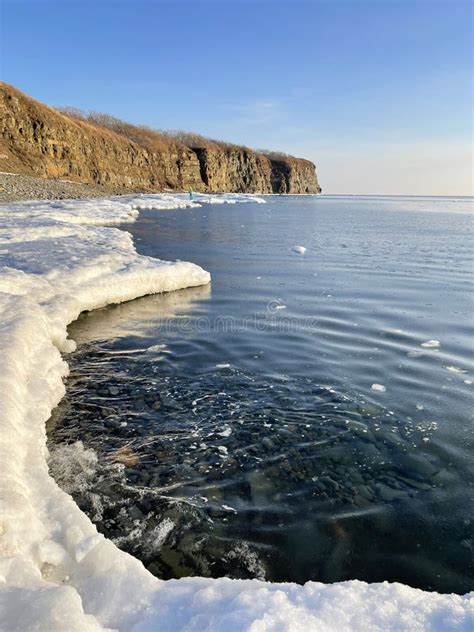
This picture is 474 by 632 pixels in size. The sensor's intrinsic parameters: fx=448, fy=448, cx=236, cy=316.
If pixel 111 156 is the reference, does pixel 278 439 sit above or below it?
below

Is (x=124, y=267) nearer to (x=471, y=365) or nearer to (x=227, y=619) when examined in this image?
(x=471, y=365)

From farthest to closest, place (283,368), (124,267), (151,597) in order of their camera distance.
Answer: (124,267)
(283,368)
(151,597)

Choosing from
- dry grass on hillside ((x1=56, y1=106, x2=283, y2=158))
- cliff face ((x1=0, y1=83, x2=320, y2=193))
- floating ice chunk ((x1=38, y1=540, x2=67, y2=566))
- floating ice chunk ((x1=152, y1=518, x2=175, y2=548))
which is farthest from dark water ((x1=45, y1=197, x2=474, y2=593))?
dry grass on hillside ((x1=56, y1=106, x2=283, y2=158))

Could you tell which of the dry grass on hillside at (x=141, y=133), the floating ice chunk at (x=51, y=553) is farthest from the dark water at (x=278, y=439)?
the dry grass on hillside at (x=141, y=133)

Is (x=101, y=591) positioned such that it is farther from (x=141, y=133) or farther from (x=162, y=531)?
(x=141, y=133)

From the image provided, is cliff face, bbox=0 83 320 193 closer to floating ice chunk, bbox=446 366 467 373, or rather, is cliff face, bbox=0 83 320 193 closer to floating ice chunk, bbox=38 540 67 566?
floating ice chunk, bbox=446 366 467 373

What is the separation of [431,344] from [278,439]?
12.7 ft

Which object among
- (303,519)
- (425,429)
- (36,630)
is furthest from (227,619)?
(425,429)

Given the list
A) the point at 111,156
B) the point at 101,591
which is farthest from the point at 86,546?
the point at 111,156

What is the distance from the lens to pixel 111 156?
3137 inches

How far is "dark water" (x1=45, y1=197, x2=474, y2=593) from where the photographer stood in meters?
3.19

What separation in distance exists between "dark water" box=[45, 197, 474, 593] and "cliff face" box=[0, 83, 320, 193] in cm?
5797

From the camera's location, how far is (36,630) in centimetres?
184

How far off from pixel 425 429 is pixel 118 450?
3.16m
